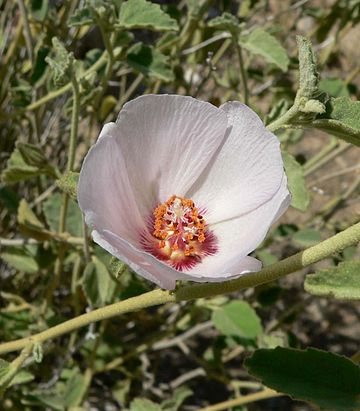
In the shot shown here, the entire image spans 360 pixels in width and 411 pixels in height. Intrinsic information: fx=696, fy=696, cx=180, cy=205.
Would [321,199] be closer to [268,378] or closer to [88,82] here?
[88,82]

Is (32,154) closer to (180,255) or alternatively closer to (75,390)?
(180,255)

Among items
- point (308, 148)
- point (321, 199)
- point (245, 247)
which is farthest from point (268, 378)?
point (308, 148)

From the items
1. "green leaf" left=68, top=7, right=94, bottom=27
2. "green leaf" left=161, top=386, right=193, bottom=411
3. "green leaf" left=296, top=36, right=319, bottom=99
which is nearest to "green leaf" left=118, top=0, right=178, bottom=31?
"green leaf" left=68, top=7, right=94, bottom=27

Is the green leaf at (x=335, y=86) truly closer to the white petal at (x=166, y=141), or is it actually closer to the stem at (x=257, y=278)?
the white petal at (x=166, y=141)

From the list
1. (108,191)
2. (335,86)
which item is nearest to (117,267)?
(108,191)

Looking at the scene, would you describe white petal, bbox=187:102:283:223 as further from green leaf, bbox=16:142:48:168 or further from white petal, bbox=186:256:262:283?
green leaf, bbox=16:142:48:168

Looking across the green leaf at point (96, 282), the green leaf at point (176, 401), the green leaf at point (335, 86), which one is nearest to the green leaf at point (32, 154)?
the green leaf at point (96, 282)
